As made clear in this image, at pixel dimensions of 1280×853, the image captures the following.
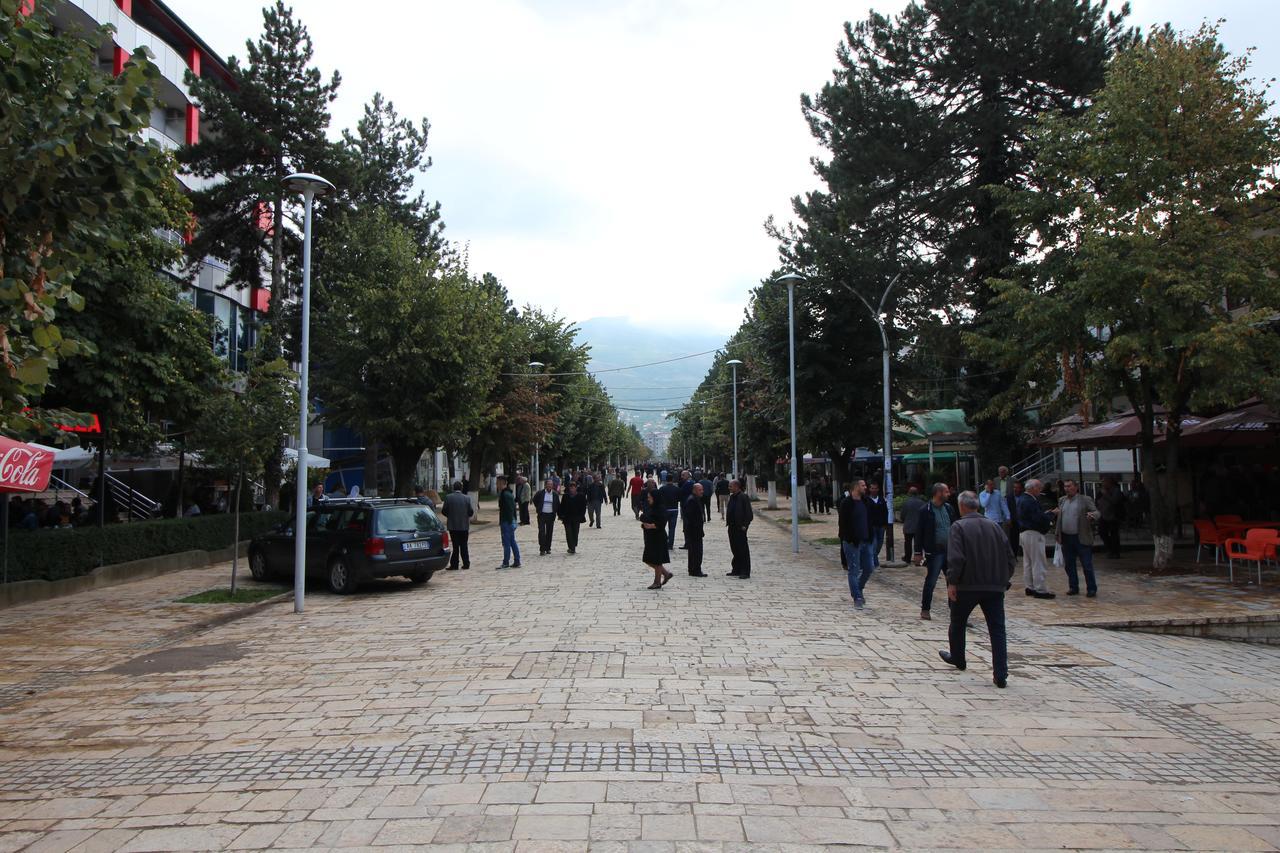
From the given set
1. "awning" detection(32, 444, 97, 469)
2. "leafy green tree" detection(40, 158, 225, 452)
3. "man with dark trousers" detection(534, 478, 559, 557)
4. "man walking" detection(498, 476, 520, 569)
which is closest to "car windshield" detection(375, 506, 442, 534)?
"man walking" detection(498, 476, 520, 569)

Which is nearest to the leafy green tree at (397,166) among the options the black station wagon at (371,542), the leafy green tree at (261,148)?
the leafy green tree at (261,148)

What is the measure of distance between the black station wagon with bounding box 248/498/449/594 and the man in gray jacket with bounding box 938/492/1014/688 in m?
9.51

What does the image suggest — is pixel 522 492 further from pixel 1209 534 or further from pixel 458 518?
pixel 1209 534

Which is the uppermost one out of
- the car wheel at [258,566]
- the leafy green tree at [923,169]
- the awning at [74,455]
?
the leafy green tree at [923,169]

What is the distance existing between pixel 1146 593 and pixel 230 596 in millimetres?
14731

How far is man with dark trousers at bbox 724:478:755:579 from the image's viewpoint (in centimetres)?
1511

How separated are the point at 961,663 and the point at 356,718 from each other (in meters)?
5.54

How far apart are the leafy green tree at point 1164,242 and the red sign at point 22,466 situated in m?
15.6

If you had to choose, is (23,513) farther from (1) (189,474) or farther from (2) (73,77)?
(2) (73,77)

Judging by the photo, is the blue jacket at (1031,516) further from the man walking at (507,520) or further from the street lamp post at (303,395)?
the street lamp post at (303,395)

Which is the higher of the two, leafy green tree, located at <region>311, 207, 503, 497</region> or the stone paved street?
leafy green tree, located at <region>311, 207, 503, 497</region>

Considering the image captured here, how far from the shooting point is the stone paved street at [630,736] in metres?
4.46

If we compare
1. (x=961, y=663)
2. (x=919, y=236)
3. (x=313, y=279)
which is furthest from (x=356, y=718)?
(x=313, y=279)

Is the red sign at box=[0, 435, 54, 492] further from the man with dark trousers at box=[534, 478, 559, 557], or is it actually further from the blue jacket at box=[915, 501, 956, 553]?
the blue jacket at box=[915, 501, 956, 553]
